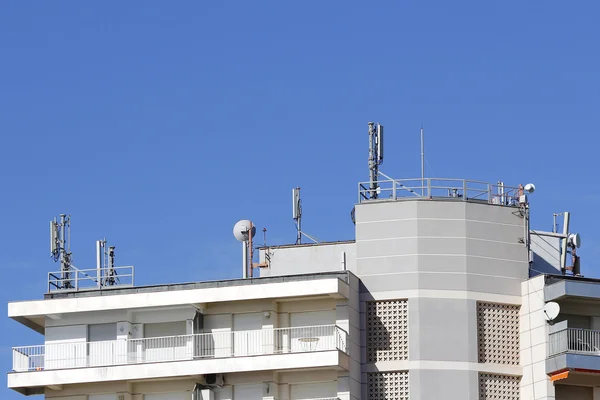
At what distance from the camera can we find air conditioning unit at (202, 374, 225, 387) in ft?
294

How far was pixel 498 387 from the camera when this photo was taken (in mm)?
89438

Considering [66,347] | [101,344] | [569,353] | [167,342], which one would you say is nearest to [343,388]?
[167,342]

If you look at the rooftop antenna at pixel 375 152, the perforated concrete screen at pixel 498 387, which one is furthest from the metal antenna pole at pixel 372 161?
the perforated concrete screen at pixel 498 387

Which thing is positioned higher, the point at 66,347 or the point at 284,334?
the point at 284,334

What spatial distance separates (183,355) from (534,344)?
59.1ft

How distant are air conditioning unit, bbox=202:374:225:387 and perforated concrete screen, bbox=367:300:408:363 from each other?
24.9ft

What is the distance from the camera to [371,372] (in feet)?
294

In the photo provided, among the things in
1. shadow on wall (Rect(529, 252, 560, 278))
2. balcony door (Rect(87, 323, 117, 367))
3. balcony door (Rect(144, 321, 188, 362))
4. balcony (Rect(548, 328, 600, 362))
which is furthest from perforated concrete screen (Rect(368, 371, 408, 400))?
balcony door (Rect(87, 323, 117, 367))

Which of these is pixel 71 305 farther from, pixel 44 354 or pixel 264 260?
pixel 264 260

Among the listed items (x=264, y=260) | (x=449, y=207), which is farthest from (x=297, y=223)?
(x=449, y=207)

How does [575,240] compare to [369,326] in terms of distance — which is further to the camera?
[575,240]

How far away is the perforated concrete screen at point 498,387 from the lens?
89.0 metres

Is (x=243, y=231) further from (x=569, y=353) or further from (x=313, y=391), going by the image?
(x=569, y=353)

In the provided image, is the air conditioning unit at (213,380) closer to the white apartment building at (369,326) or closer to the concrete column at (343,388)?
the white apartment building at (369,326)
